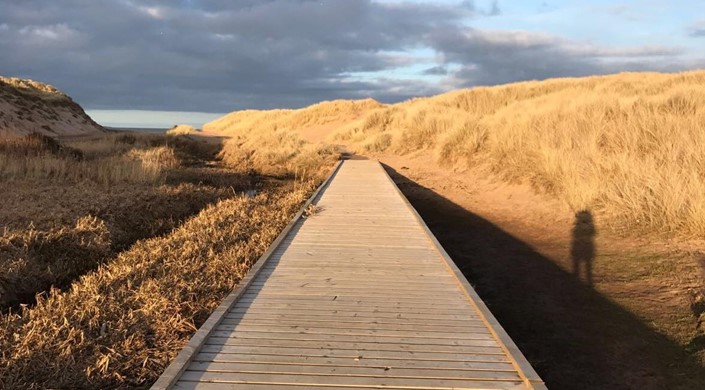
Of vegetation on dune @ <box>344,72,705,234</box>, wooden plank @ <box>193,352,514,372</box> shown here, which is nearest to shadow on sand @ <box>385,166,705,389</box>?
vegetation on dune @ <box>344,72,705,234</box>

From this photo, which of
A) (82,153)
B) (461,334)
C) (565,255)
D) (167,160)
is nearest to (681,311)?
(565,255)

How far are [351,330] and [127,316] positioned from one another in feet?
7.06

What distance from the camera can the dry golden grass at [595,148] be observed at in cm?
830

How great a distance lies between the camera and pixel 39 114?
39.2 metres

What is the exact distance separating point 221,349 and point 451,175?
1307 centimetres

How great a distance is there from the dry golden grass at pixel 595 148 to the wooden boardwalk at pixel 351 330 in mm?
4092

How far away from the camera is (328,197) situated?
34.7 feet

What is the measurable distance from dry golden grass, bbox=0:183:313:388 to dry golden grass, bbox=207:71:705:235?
597 cm

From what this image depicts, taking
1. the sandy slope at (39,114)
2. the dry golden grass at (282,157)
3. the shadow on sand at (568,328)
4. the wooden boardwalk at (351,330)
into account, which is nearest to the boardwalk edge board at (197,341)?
the wooden boardwalk at (351,330)

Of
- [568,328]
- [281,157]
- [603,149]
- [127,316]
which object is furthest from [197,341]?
[281,157]

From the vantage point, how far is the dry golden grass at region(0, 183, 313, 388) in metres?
3.83

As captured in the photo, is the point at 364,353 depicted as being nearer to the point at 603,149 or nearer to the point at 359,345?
the point at 359,345

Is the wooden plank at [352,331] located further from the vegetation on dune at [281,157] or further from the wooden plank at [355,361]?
the vegetation on dune at [281,157]

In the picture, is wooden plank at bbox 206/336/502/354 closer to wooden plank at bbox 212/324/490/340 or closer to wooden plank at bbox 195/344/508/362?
wooden plank at bbox 195/344/508/362
